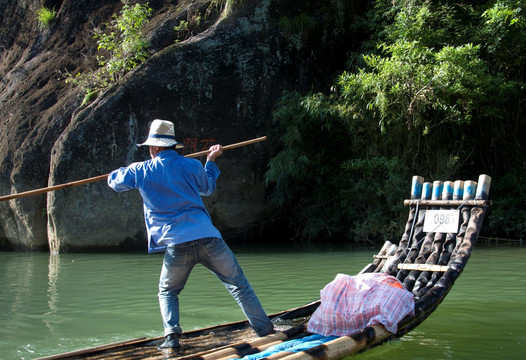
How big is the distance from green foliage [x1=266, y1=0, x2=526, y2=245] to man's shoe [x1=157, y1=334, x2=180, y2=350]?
7985mm

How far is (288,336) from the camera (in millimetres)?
4156

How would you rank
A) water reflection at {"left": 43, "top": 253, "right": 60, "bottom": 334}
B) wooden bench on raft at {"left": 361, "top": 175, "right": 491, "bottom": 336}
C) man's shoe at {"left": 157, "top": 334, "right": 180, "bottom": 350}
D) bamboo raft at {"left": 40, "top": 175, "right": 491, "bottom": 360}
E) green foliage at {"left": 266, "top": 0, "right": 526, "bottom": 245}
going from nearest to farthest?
1. bamboo raft at {"left": 40, "top": 175, "right": 491, "bottom": 360}
2. man's shoe at {"left": 157, "top": 334, "right": 180, "bottom": 350}
3. wooden bench on raft at {"left": 361, "top": 175, "right": 491, "bottom": 336}
4. water reflection at {"left": 43, "top": 253, "right": 60, "bottom": 334}
5. green foliage at {"left": 266, "top": 0, "right": 526, "bottom": 245}

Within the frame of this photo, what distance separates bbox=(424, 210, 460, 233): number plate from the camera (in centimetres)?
548

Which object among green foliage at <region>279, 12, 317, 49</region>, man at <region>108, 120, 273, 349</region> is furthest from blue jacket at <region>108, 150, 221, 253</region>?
green foliage at <region>279, 12, 317, 49</region>

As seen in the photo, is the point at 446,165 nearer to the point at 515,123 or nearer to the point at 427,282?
the point at 515,123

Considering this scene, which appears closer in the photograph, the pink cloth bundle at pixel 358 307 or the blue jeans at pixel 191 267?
the blue jeans at pixel 191 267

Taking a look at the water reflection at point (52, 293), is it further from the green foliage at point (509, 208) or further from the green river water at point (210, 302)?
the green foliage at point (509, 208)

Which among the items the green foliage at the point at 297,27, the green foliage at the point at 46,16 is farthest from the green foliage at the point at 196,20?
the green foliage at the point at 46,16

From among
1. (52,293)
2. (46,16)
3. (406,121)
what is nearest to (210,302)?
(52,293)

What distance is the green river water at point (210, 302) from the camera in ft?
14.8

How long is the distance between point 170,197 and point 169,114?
8486 mm

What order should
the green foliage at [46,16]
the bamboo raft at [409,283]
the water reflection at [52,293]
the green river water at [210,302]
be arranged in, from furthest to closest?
the green foliage at [46,16], the water reflection at [52,293], the green river water at [210,302], the bamboo raft at [409,283]

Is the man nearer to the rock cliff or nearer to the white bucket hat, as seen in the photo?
the white bucket hat

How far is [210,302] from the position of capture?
6.29m
